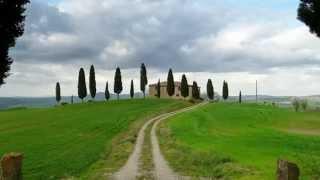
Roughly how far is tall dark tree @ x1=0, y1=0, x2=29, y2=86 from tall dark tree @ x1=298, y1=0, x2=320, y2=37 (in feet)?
49.1

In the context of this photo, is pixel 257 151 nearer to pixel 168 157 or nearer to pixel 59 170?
pixel 168 157

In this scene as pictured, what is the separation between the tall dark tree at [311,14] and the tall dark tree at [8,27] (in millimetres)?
14979

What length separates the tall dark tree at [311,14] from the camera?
28016 millimetres

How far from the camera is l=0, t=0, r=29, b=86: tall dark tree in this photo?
3177 cm

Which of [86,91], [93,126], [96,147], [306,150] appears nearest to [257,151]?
[306,150]

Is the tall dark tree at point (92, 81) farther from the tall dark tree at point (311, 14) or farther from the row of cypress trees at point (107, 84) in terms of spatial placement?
the tall dark tree at point (311, 14)

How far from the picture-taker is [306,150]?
38.4 meters

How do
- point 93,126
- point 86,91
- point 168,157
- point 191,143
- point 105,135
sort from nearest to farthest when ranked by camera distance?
point 168,157, point 191,143, point 105,135, point 93,126, point 86,91

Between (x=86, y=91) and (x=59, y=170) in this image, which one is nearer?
(x=59, y=170)

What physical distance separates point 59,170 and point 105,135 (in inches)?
1266

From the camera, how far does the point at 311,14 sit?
1119 inches

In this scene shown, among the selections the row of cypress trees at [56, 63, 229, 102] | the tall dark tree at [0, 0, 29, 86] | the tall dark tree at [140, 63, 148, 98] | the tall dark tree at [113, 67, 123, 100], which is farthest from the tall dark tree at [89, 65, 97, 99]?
the tall dark tree at [0, 0, 29, 86]

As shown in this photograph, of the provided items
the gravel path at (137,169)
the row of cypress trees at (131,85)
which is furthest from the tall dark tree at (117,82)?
the gravel path at (137,169)

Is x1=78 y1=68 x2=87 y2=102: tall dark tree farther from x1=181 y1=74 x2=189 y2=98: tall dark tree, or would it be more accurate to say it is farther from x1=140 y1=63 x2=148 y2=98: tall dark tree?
x1=181 y1=74 x2=189 y2=98: tall dark tree
